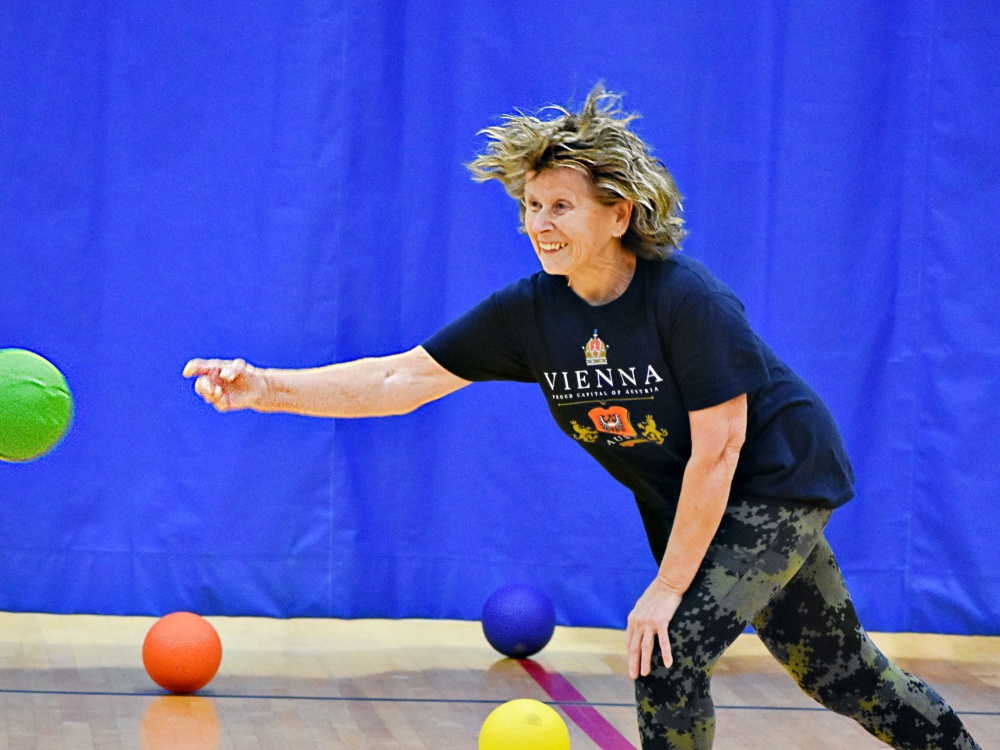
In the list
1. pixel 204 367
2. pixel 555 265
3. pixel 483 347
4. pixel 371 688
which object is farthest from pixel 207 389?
pixel 371 688

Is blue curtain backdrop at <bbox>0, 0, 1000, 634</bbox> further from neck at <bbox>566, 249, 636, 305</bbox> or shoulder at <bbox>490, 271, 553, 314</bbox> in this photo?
neck at <bbox>566, 249, 636, 305</bbox>

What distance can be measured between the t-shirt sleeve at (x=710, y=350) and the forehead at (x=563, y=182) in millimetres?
284

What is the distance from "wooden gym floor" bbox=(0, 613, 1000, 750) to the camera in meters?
3.43

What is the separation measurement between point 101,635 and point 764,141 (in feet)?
9.57

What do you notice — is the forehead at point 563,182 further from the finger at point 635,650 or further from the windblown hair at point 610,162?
the finger at point 635,650

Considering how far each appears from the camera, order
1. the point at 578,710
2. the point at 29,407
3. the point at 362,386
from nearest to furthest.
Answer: the point at 362,386 → the point at 29,407 → the point at 578,710

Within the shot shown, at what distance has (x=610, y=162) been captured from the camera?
2342 mm

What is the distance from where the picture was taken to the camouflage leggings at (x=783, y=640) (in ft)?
7.17

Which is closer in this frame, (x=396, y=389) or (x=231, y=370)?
(x=231, y=370)

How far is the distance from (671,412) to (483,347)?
0.43 metres

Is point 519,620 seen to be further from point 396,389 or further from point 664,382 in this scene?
point 664,382

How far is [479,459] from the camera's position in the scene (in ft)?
15.1

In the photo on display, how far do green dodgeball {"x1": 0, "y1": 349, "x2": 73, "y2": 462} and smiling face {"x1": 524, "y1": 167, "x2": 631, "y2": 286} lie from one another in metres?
1.22

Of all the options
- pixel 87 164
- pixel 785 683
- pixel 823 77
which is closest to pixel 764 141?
pixel 823 77
